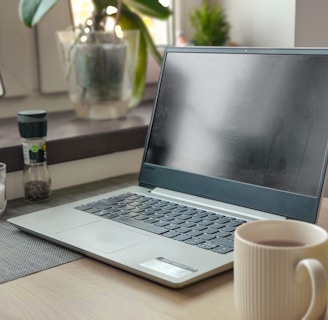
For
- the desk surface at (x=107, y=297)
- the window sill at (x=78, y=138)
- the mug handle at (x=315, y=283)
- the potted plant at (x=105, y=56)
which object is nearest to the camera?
the mug handle at (x=315, y=283)

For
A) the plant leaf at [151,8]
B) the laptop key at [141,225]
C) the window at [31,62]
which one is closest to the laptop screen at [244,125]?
the laptop key at [141,225]

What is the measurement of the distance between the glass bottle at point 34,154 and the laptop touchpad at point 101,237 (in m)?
0.21

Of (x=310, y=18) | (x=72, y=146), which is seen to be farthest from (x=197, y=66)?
(x=310, y=18)

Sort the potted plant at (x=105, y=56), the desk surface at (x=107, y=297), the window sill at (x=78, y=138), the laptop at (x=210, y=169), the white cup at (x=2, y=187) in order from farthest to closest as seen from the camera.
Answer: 1. the potted plant at (x=105, y=56)
2. the window sill at (x=78, y=138)
3. the white cup at (x=2, y=187)
4. the laptop at (x=210, y=169)
5. the desk surface at (x=107, y=297)

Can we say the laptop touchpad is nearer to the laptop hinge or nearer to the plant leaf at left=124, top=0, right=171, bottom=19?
the laptop hinge

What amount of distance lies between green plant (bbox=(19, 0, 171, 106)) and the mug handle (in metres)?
0.78

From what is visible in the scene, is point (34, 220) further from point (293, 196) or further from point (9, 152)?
point (293, 196)

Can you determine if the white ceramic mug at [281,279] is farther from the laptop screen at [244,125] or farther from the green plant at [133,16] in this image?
the green plant at [133,16]

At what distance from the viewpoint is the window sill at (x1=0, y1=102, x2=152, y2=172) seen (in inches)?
42.4

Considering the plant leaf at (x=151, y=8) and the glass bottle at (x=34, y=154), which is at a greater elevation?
the plant leaf at (x=151, y=8)

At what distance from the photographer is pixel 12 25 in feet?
4.38

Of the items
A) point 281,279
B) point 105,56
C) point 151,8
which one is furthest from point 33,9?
point 281,279

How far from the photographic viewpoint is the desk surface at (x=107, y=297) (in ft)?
2.08

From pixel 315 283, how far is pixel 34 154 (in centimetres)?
60
